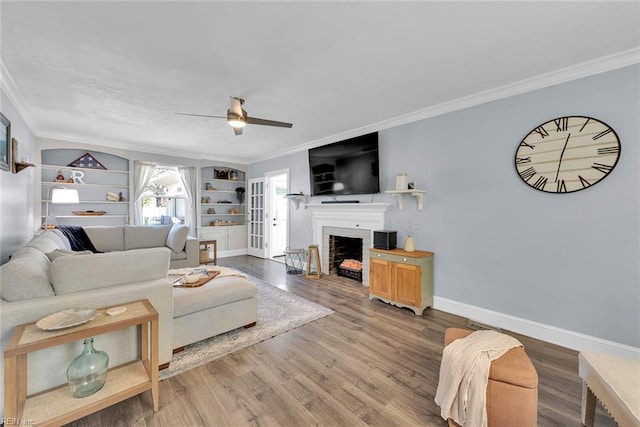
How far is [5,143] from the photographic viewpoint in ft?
8.55

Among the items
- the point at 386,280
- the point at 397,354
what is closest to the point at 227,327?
the point at 397,354

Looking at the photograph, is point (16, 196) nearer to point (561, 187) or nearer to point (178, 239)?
point (178, 239)

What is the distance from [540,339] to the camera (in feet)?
8.38

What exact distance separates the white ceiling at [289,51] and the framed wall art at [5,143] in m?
0.40

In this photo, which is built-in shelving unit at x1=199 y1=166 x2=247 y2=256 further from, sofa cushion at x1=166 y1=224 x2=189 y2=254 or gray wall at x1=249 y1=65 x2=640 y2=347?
gray wall at x1=249 y1=65 x2=640 y2=347

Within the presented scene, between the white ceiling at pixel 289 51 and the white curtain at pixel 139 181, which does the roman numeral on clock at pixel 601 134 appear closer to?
the white ceiling at pixel 289 51

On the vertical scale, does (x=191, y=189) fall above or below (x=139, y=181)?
below

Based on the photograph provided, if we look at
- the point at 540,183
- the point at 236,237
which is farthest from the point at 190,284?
the point at 236,237

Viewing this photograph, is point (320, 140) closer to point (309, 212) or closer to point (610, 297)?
point (309, 212)

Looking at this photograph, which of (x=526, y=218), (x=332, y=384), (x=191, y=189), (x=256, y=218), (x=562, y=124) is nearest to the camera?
(x=332, y=384)

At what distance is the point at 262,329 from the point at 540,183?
3197 millimetres

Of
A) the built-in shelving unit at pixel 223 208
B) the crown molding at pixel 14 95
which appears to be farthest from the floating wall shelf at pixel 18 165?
the built-in shelving unit at pixel 223 208

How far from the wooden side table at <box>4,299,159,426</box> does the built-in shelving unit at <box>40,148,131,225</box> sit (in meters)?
4.63

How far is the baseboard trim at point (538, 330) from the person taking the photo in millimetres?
2219
